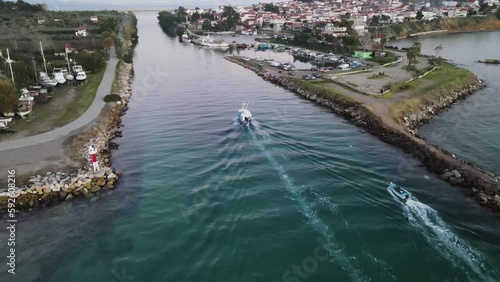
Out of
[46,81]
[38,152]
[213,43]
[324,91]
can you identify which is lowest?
[38,152]

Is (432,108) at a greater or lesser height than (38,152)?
greater

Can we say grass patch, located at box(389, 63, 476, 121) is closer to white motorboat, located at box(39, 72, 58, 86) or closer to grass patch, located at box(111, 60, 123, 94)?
grass patch, located at box(111, 60, 123, 94)

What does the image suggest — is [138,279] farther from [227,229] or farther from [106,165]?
[106,165]

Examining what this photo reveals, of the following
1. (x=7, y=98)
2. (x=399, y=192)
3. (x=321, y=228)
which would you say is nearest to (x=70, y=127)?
(x=7, y=98)

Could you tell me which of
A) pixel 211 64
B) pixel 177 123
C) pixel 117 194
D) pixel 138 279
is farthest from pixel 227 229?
pixel 211 64

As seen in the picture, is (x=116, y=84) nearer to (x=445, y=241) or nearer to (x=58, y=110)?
(x=58, y=110)

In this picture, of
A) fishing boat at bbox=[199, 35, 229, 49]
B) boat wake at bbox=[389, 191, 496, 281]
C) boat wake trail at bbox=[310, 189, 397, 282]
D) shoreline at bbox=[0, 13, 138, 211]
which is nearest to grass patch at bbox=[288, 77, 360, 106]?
boat wake at bbox=[389, 191, 496, 281]
